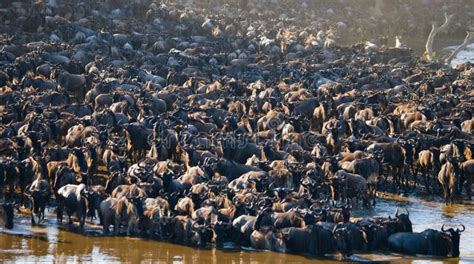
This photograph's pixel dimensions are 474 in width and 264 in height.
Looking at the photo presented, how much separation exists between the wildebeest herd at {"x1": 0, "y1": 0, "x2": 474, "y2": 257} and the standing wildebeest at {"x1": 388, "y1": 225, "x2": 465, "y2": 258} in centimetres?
3

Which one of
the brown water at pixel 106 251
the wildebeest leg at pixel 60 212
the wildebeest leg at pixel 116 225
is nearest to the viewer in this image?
the brown water at pixel 106 251

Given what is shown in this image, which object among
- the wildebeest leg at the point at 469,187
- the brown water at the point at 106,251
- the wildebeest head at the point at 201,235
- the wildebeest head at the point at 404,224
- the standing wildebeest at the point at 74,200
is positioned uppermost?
the wildebeest leg at the point at 469,187

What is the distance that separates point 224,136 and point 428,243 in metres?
7.61

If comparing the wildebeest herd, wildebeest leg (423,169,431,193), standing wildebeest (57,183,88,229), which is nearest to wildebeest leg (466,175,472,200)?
the wildebeest herd

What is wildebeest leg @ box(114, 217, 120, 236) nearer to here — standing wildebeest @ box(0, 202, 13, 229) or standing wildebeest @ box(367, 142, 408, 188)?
standing wildebeest @ box(0, 202, 13, 229)

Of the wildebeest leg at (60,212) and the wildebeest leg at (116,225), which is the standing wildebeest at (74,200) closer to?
the wildebeest leg at (60,212)

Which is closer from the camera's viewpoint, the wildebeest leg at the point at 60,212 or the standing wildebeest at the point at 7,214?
the standing wildebeest at the point at 7,214

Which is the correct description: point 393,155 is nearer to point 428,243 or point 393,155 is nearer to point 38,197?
point 428,243

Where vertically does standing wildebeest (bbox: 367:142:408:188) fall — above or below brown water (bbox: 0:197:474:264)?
above

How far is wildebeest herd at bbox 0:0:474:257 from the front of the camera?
19906 millimetres

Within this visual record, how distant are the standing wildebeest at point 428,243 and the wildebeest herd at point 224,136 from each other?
3 cm

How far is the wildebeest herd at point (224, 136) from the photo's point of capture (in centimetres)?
1991

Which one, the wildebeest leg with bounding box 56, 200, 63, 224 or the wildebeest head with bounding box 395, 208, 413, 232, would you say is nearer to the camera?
the wildebeest head with bounding box 395, 208, 413, 232

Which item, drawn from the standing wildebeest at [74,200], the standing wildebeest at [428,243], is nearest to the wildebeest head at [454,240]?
the standing wildebeest at [428,243]
